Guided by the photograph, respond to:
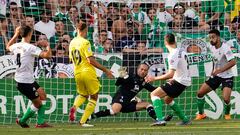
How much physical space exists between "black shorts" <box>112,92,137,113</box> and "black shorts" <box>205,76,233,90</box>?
5.56ft

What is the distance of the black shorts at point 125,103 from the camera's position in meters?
15.9

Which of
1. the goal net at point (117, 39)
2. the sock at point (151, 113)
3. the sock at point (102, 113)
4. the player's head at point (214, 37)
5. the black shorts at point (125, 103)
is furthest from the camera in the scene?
the goal net at point (117, 39)

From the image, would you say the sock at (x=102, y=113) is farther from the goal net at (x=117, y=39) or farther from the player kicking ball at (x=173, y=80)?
the player kicking ball at (x=173, y=80)

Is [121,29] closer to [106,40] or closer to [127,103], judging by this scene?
[106,40]

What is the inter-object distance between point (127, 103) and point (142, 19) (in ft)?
9.73

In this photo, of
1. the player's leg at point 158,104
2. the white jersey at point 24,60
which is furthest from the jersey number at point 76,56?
the player's leg at point 158,104

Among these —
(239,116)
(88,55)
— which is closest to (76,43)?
(88,55)

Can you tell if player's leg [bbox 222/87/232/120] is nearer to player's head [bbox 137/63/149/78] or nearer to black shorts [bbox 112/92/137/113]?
player's head [bbox 137/63/149/78]

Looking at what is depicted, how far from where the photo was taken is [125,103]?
15961mm

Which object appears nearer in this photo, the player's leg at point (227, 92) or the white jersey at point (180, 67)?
the white jersey at point (180, 67)

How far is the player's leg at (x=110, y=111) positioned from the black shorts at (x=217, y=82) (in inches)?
79.0

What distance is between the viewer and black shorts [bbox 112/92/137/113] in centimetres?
1593

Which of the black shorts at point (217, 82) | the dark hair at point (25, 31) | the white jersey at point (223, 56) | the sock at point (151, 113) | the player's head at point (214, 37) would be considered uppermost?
the dark hair at point (25, 31)

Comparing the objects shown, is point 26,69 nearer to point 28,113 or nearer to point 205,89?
point 28,113
